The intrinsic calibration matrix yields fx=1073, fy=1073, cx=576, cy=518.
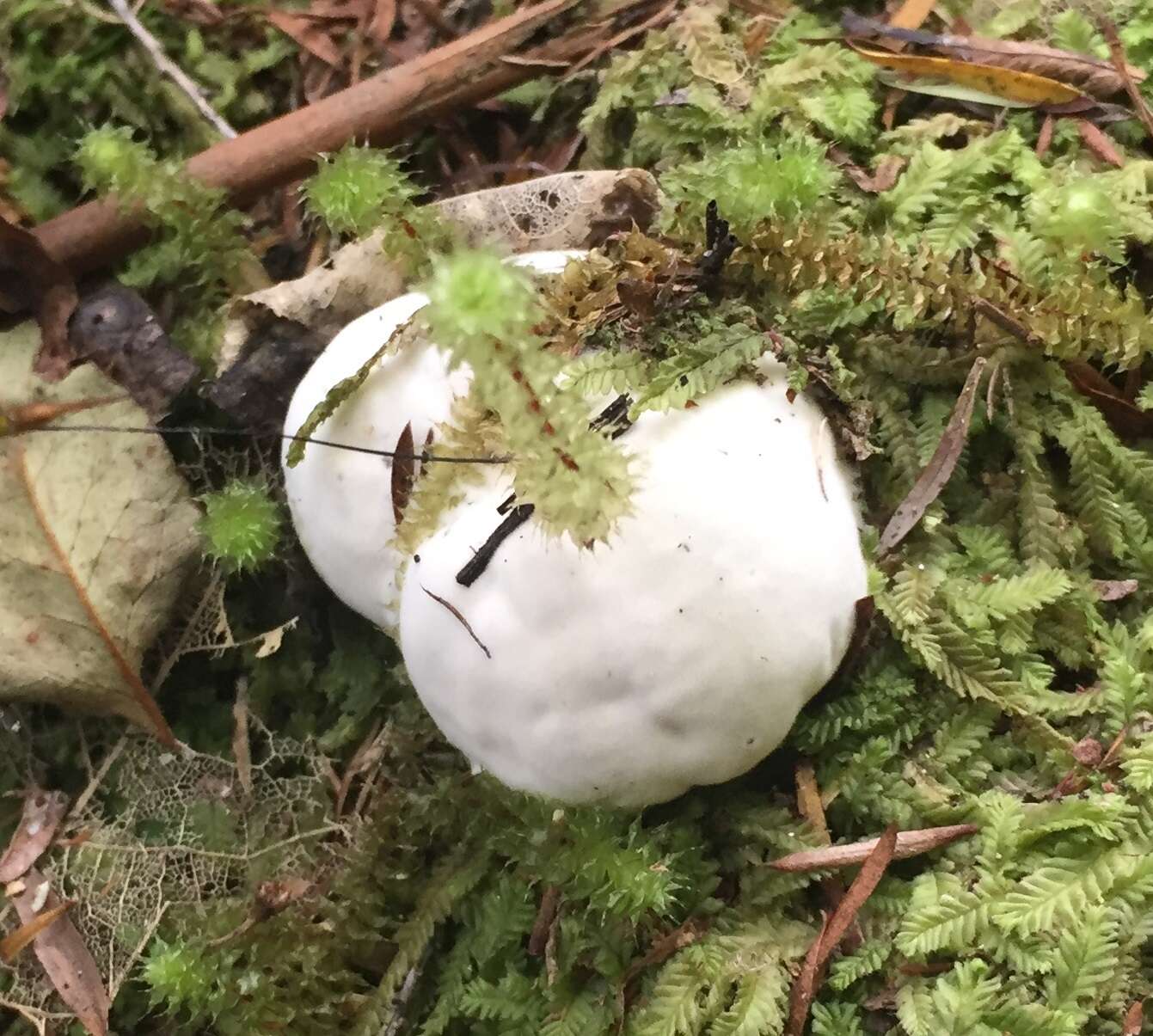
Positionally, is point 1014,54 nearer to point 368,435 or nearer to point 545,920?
point 368,435

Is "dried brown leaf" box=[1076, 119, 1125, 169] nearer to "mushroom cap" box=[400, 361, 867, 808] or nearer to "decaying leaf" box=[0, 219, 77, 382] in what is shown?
"mushroom cap" box=[400, 361, 867, 808]

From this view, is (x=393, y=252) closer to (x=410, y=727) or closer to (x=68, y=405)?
(x=68, y=405)

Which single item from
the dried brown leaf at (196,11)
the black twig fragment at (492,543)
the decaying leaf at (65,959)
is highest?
the dried brown leaf at (196,11)

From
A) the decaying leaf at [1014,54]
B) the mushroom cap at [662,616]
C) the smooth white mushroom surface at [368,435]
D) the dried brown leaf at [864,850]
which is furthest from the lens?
the decaying leaf at [1014,54]

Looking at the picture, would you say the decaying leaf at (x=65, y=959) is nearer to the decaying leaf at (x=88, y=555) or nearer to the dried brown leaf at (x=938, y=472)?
the decaying leaf at (x=88, y=555)

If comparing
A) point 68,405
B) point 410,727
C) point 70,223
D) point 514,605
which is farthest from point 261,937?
point 70,223

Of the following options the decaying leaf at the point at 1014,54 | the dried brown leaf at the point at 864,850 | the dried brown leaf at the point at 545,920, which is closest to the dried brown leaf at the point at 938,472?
the dried brown leaf at the point at 864,850

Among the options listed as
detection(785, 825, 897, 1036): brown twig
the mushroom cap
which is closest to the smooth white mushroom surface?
the mushroom cap
